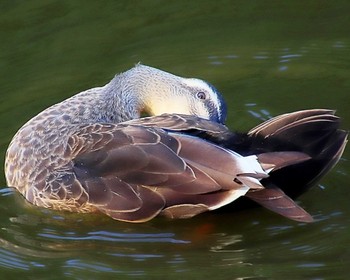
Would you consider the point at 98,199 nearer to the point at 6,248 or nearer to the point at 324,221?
the point at 6,248

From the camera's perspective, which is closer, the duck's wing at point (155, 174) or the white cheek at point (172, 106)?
the duck's wing at point (155, 174)

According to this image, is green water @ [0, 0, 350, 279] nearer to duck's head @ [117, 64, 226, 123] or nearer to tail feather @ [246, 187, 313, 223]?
tail feather @ [246, 187, 313, 223]

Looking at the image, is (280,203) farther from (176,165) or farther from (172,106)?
(172,106)

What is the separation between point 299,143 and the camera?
19.7 ft

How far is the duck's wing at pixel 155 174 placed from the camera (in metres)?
5.72

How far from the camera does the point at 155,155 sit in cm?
595

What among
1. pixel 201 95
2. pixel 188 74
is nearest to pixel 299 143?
pixel 201 95

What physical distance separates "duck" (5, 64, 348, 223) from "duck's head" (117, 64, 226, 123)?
637mm

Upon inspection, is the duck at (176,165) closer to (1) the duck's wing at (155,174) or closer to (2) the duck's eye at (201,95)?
(1) the duck's wing at (155,174)

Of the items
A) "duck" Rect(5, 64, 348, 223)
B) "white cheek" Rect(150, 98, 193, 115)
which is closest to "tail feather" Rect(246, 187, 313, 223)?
"duck" Rect(5, 64, 348, 223)

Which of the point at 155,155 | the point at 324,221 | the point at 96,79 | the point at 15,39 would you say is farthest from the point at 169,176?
the point at 15,39

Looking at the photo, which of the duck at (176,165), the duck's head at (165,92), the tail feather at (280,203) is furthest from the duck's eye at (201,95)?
the tail feather at (280,203)

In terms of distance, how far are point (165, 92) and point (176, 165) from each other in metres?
1.39

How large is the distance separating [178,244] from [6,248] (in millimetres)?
943
